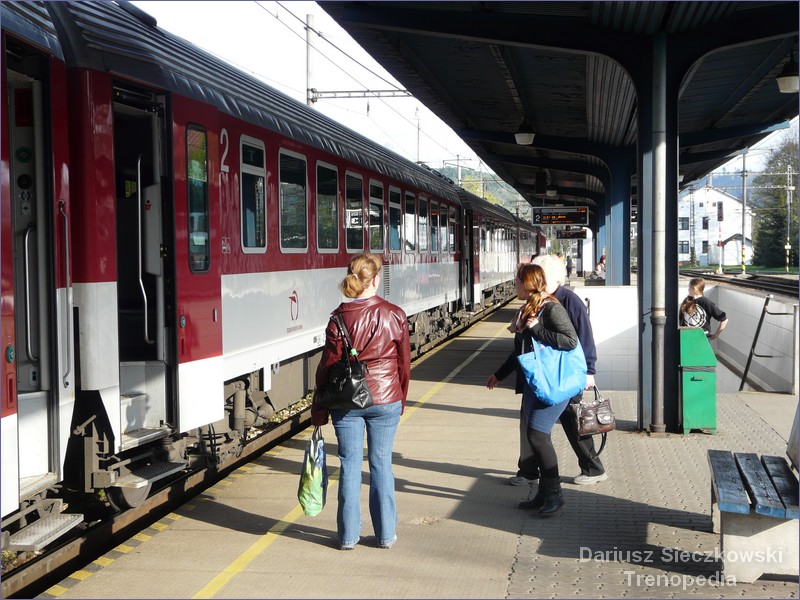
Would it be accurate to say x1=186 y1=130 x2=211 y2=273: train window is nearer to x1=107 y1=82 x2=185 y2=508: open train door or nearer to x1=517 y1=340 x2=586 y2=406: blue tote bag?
x1=107 y1=82 x2=185 y2=508: open train door

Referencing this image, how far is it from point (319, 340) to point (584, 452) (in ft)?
13.5

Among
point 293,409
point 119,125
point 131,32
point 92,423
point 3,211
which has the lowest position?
point 293,409

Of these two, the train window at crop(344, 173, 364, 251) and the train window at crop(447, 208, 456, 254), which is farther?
the train window at crop(447, 208, 456, 254)

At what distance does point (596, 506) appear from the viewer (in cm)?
687

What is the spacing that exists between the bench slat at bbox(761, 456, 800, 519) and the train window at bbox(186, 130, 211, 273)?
415 cm

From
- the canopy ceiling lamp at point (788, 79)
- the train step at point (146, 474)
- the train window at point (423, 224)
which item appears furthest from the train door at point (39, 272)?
the train window at point (423, 224)

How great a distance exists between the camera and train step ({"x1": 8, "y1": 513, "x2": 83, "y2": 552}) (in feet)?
16.7

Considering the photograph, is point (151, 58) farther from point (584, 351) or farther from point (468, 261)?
point (468, 261)

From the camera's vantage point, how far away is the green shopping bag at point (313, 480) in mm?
5848

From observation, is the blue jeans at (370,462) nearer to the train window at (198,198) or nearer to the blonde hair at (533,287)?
the blonde hair at (533,287)

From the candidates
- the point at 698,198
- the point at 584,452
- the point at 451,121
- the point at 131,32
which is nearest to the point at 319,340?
the point at 584,452

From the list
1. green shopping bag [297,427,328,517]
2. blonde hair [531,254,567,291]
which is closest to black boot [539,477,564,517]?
blonde hair [531,254,567,291]

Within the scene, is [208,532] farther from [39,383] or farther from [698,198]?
[698,198]

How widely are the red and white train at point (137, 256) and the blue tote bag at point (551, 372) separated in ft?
7.99
